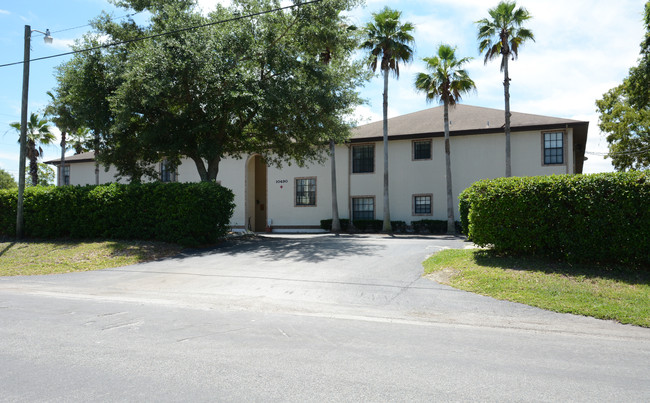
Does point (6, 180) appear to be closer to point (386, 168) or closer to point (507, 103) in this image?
point (386, 168)

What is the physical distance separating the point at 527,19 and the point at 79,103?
920 inches

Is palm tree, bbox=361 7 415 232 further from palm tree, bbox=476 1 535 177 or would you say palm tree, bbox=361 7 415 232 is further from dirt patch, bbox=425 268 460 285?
dirt patch, bbox=425 268 460 285

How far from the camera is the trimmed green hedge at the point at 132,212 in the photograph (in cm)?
1611

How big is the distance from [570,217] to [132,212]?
15246 millimetres

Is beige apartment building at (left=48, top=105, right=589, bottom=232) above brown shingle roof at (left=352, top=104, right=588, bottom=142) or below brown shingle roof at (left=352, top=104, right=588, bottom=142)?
below

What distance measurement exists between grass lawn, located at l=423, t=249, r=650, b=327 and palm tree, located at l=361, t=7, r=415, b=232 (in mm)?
15312

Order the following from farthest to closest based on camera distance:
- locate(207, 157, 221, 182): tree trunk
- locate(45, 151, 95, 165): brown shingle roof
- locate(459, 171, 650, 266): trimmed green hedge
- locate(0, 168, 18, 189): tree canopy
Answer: locate(0, 168, 18, 189): tree canopy, locate(45, 151, 95, 165): brown shingle roof, locate(207, 157, 221, 182): tree trunk, locate(459, 171, 650, 266): trimmed green hedge

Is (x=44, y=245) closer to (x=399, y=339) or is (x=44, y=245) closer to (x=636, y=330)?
(x=399, y=339)

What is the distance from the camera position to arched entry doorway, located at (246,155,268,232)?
31219mm

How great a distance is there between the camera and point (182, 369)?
4.39 metres

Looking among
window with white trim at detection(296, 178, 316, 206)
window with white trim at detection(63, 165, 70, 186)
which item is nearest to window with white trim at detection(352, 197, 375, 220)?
window with white trim at detection(296, 178, 316, 206)

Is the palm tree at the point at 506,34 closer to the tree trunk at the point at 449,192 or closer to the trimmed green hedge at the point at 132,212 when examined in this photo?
the tree trunk at the point at 449,192

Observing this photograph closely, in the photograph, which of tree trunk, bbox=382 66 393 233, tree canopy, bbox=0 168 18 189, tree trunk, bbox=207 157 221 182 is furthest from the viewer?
tree canopy, bbox=0 168 18 189

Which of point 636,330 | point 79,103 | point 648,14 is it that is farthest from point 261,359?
point 648,14
